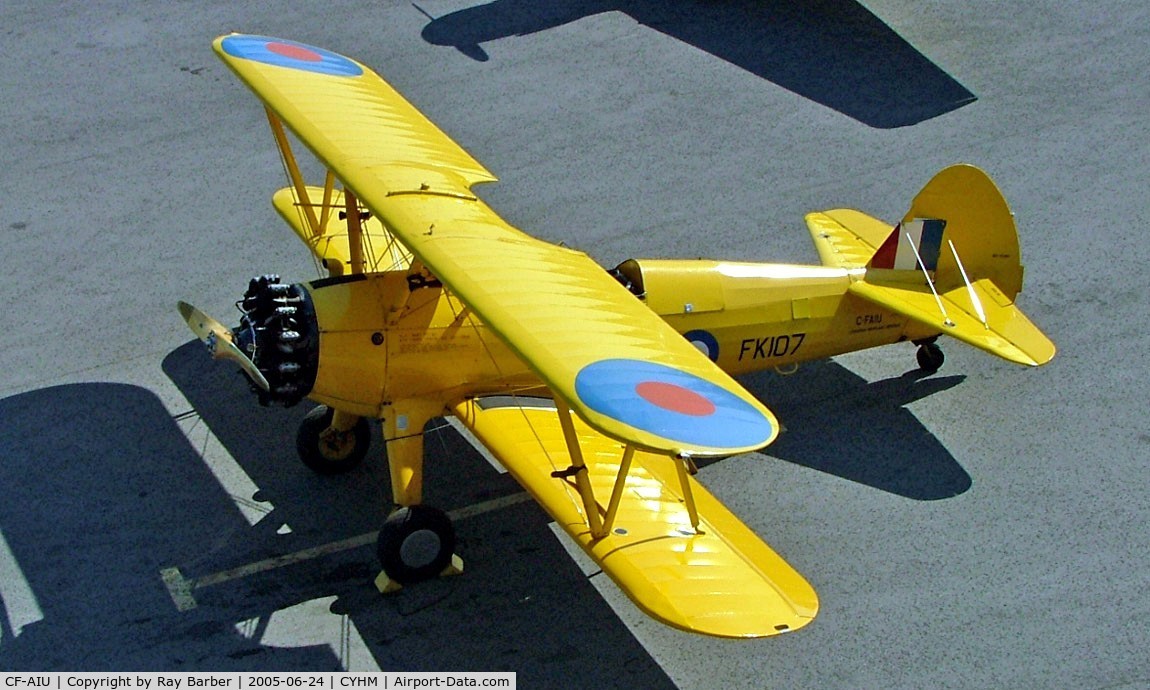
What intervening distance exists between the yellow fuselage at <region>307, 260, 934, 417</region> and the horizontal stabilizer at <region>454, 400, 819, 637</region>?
1.08ft

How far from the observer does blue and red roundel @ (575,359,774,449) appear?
19.3 feet

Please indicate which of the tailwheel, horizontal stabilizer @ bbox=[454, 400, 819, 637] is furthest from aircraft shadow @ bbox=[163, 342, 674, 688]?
the tailwheel

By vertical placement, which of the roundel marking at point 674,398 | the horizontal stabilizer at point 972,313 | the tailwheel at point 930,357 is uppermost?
the roundel marking at point 674,398

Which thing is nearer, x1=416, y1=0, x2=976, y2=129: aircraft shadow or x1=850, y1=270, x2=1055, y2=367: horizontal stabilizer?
x1=850, y1=270, x2=1055, y2=367: horizontal stabilizer

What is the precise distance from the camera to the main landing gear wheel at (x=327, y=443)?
8.95 metres

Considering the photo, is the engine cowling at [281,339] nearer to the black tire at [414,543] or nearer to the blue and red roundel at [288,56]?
the black tire at [414,543]

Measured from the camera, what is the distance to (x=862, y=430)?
9602 millimetres

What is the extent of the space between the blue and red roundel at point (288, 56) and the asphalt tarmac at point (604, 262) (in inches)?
79.1

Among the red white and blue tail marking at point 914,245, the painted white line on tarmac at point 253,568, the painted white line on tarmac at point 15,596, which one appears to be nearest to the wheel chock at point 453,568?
the painted white line on tarmac at point 253,568

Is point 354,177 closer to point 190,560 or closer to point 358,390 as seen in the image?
point 358,390

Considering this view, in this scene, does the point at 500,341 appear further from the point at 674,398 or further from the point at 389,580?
the point at 674,398

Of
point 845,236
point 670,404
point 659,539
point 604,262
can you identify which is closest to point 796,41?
point 604,262

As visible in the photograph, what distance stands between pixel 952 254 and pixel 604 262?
3092 mm

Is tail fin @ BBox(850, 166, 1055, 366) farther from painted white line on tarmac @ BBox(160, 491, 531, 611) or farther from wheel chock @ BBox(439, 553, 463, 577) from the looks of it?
wheel chock @ BBox(439, 553, 463, 577)
